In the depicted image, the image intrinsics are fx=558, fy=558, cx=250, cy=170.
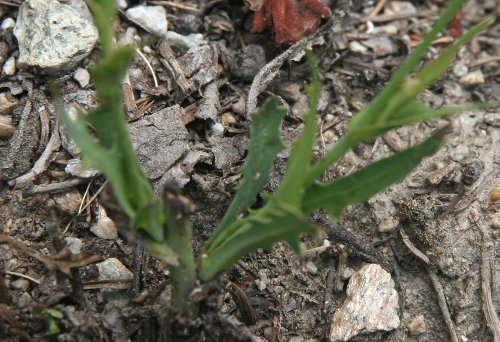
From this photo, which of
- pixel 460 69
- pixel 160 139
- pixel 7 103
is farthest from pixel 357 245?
pixel 7 103

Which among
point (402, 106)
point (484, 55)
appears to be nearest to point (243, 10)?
point (484, 55)

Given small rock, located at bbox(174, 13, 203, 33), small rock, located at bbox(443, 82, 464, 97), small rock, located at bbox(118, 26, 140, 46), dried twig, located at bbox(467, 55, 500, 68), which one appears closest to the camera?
small rock, located at bbox(118, 26, 140, 46)

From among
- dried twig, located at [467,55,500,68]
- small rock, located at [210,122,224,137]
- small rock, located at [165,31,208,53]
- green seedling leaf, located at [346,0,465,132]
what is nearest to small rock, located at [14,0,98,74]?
small rock, located at [165,31,208,53]

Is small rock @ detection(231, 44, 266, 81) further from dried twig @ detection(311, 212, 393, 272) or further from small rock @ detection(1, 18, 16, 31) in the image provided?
small rock @ detection(1, 18, 16, 31)

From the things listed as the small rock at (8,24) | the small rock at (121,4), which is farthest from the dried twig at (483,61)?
the small rock at (8,24)

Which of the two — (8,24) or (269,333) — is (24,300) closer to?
(269,333)

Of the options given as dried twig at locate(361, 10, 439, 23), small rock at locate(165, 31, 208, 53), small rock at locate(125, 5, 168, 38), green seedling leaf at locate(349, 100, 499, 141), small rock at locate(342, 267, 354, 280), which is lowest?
small rock at locate(342, 267, 354, 280)

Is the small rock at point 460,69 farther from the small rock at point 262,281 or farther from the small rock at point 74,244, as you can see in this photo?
the small rock at point 74,244
